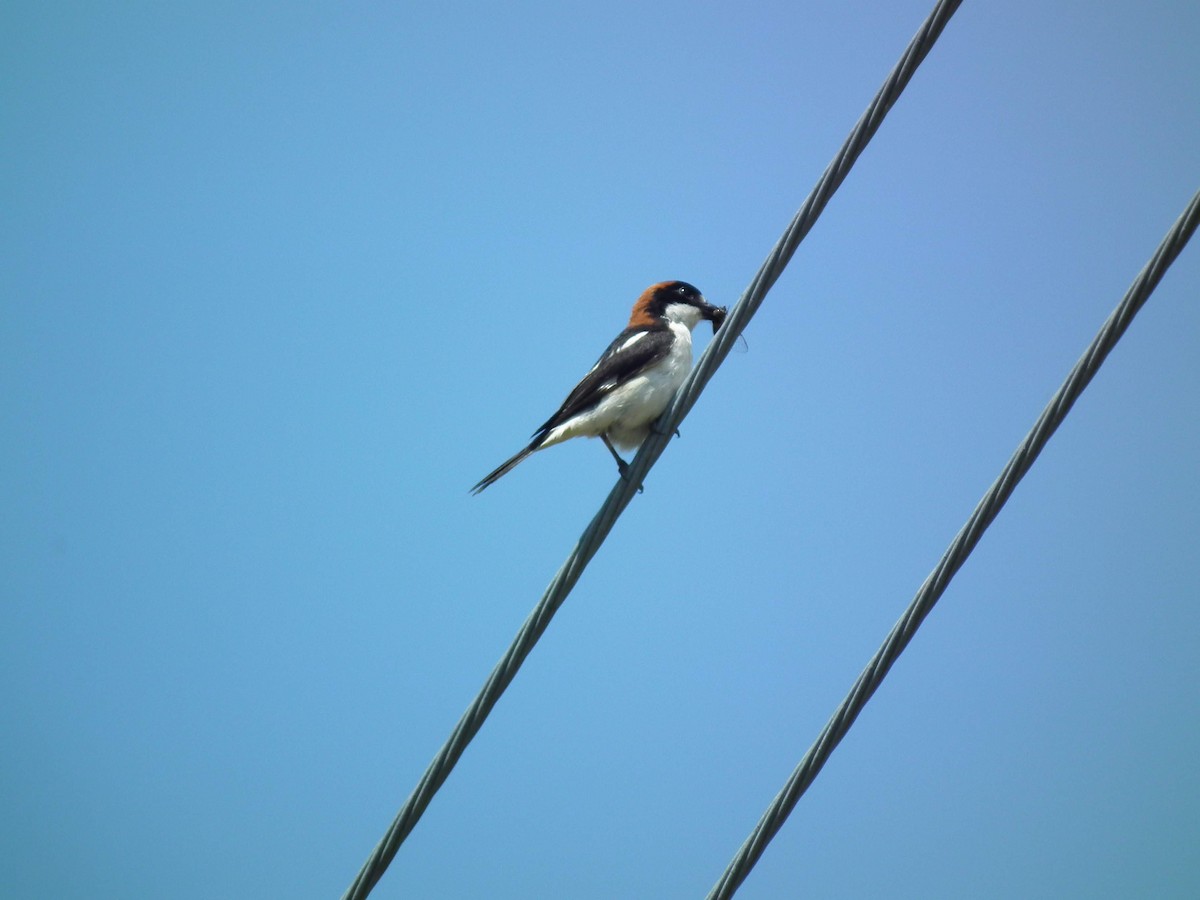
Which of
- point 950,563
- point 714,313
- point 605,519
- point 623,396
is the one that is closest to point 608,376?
point 623,396

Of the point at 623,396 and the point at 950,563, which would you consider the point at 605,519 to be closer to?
the point at 950,563

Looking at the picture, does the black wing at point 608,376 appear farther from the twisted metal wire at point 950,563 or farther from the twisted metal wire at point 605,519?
the twisted metal wire at point 950,563

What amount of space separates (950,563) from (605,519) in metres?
1.34

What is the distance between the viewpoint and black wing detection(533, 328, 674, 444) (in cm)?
650

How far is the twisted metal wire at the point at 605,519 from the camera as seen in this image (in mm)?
3545

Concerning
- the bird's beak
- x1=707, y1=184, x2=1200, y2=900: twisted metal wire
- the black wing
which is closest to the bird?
the black wing

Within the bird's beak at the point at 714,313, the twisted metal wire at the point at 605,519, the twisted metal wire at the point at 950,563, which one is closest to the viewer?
the twisted metal wire at the point at 950,563

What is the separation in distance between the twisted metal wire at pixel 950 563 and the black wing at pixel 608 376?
3.28 m

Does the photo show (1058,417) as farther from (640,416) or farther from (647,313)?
(647,313)

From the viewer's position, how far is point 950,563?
11.3 feet

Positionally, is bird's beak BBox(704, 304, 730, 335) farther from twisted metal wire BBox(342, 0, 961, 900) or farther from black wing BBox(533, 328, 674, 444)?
twisted metal wire BBox(342, 0, 961, 900)

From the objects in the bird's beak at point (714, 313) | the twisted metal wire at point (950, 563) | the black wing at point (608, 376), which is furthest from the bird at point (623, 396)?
the twisted metal wire at point (950, 563)

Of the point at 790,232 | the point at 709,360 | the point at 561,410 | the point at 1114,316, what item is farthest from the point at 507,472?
the point at 1114,316

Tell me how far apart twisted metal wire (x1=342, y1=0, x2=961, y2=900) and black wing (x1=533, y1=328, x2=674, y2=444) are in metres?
2.28
